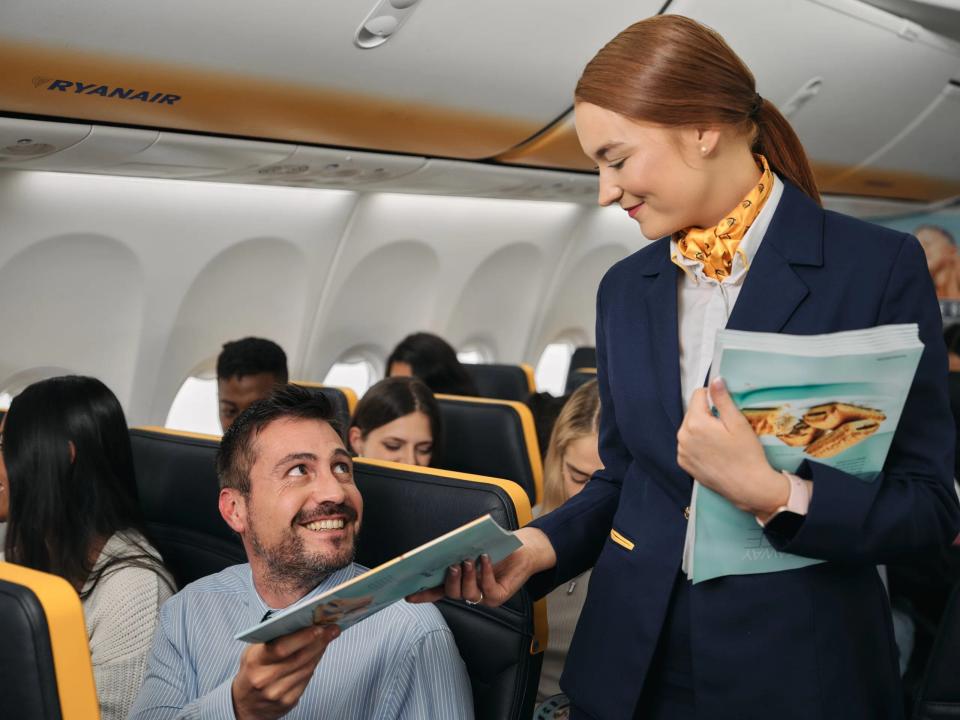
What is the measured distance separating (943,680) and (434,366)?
12.0 ft

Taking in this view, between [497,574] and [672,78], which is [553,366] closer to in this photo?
[497,574]

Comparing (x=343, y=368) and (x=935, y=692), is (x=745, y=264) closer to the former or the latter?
(x=935, y=692)

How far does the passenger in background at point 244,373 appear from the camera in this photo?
4.94m

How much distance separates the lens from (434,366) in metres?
5.46

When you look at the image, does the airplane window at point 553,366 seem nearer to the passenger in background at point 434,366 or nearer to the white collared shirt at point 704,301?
the passenger in background at point 434,366

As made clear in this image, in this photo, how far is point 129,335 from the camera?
5.83 meters

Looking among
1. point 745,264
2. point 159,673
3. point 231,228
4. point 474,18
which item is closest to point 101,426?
point 159,673

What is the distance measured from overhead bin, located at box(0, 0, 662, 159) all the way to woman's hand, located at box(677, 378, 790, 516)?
2.62 m

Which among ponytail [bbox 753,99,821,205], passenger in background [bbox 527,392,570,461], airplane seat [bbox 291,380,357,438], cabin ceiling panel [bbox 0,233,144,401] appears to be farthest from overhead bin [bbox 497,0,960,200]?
ponytail [bbox 753,99,821,205]

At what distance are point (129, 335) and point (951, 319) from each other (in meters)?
8.02

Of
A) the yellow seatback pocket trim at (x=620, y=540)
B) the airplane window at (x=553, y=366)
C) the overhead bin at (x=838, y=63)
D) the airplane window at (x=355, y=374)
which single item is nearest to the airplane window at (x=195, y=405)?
the airplane window at (x=355, y=374)

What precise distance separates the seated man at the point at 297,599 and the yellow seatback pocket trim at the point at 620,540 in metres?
0.57

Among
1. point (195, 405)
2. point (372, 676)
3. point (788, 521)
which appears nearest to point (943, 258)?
point (195, 405)

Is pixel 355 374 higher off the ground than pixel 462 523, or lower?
lower
